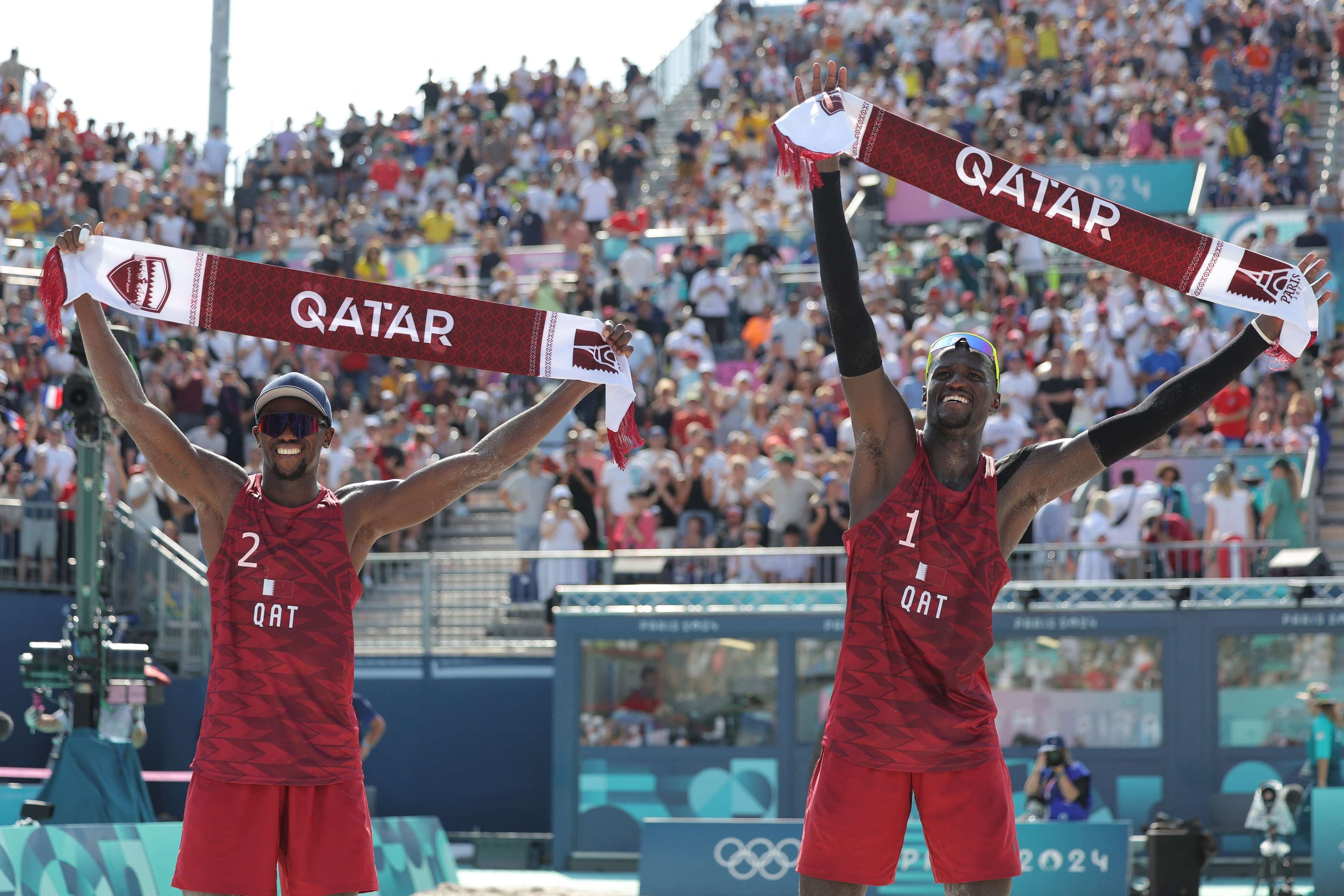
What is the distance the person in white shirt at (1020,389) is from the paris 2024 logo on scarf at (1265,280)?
9.68 metres

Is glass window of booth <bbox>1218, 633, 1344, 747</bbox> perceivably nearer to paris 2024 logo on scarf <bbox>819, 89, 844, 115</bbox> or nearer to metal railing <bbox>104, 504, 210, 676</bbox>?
metal railing <bbox>104, 504, 210, 676</bbox>

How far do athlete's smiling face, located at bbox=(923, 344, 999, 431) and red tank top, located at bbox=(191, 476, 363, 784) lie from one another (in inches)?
63.9


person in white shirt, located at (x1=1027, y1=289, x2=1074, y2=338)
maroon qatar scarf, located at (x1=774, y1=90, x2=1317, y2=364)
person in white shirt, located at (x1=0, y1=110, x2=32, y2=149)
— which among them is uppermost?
person in white shirt, located at (x1=0, y1=110, x2=32, y2=149)

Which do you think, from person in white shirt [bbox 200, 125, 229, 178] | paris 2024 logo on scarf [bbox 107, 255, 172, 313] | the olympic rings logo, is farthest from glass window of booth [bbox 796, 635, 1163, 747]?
person in white shirt [bbox 200, 125, 229, 178]

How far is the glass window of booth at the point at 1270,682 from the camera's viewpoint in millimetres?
13859

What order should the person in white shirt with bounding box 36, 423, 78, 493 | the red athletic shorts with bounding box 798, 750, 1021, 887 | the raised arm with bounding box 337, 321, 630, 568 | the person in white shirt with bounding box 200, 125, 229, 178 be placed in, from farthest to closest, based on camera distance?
the person in white shirt with bounding box 200, 125, 229, 178 → the person in white shirt with bounding box 36, 423, 78, 493 → the raised arm with bounding box 337, 321, 630, 568 → the red athletic shorts with bounding box 798, 750, 1021, 887

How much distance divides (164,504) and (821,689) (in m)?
6.28

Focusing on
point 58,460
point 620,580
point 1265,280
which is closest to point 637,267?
point 620,580

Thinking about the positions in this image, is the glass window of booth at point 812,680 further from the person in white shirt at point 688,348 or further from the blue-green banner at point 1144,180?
the blue-green banner at point 1144,180

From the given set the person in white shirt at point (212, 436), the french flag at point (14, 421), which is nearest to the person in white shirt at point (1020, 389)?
the person in white shirt at point (212, 436)

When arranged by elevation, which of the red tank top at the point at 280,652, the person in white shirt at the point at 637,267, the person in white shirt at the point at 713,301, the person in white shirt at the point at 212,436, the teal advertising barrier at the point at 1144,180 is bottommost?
the red tank top at the point at 280,652

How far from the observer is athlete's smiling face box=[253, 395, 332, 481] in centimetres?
483

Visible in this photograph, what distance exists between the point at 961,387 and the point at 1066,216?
111 centimetres

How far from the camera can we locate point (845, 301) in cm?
459
